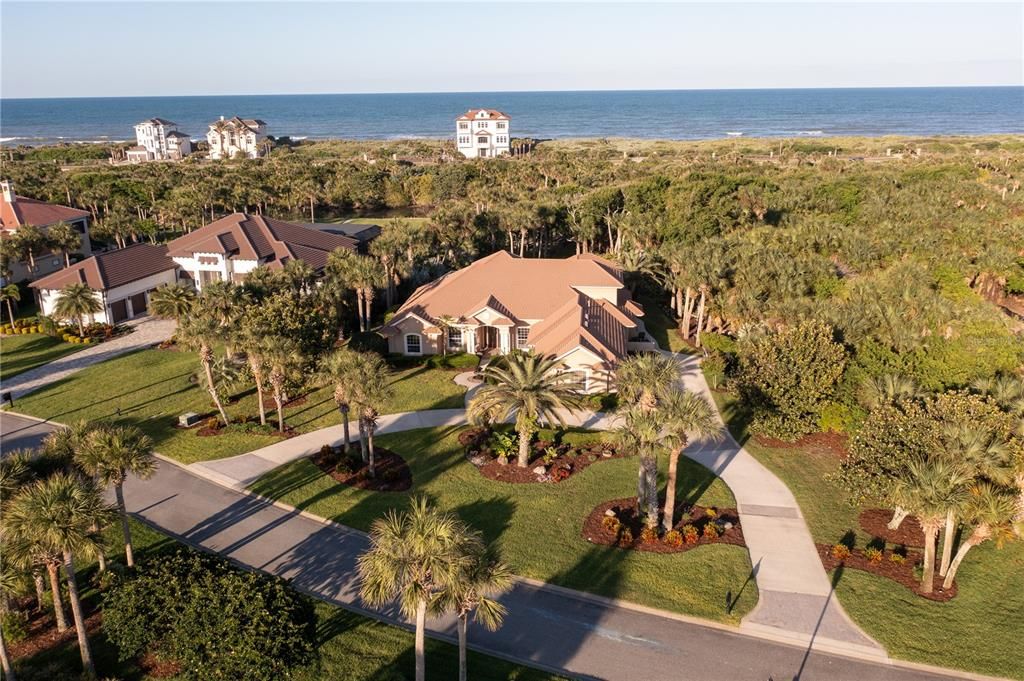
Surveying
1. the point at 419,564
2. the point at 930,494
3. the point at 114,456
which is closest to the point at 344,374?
the point at 114,456

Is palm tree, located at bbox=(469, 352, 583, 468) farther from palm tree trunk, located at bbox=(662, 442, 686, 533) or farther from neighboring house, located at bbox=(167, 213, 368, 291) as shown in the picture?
neighboring house, located at bbox=(167, 213, 368, 291)

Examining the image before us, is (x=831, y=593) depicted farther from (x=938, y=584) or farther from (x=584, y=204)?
(x=584, y=204)

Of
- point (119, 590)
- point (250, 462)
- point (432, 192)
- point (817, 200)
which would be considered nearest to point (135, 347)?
point (250, 462)

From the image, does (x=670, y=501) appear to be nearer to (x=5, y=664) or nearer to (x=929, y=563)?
(x=929, y=563)

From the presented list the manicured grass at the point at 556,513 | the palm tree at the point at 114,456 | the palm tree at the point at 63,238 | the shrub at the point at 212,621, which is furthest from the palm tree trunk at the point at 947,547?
the palm tree at the point at 63,238

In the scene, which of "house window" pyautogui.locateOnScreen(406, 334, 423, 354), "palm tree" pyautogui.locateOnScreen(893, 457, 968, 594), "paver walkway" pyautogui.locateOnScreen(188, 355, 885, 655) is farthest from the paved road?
"house window" pyautogui.locateOnScreen(406, 334, 423, 354)
